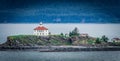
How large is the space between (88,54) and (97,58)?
34cm

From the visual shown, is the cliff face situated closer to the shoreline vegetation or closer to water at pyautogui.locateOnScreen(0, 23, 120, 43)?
the shoreline vegetation

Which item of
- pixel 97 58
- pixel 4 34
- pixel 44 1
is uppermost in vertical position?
pixel 44 1

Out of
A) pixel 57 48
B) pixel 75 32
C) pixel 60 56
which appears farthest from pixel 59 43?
pixel 75 32

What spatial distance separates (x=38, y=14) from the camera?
309 inches

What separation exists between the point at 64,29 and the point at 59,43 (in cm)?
37

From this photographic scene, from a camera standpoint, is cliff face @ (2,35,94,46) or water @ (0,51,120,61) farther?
cliff face @ (2,35,94,46)

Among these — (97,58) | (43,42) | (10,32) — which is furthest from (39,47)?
(97,58)

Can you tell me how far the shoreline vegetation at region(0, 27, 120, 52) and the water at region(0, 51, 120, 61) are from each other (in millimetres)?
103

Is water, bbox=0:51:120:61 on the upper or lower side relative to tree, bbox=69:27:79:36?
lower

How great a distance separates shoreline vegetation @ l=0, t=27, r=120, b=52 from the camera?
780 cm

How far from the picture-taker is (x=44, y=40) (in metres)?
7.87

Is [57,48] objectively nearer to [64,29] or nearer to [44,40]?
[44,40]

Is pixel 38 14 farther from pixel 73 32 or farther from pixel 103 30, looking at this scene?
pixel 103 30

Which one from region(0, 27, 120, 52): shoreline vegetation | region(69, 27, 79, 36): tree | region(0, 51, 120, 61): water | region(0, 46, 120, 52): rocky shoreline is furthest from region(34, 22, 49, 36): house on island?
region(69, 27, 79, 36): tree
